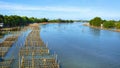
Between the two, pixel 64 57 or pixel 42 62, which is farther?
pixel 64 57

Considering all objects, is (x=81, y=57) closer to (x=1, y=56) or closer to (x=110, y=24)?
(x=1, y=56)

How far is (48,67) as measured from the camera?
1247 cm

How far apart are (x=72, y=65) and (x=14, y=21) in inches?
1485

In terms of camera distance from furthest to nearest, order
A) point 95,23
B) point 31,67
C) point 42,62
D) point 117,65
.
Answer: point 95,23 < point 117,65 < point 42,62 < point 31,67

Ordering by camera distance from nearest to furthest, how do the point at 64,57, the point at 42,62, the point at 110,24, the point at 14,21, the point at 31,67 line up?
1. the point at 31,67
2. the point at 42,62
3. the point at 64,57
4. the point at 14,21
5. the point at 110,24

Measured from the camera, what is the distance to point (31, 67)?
12.3 meters

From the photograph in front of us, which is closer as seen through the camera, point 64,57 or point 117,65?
point 117,65

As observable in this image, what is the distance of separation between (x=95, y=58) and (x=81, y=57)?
1.13 m

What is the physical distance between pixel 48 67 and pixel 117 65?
546cm

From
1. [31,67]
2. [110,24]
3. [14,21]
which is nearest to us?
[31,67]

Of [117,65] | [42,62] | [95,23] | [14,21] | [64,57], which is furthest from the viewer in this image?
[95,23]

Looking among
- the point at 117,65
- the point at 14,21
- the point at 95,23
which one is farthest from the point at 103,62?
the point at 95,23

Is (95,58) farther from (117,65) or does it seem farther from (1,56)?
(1,56)

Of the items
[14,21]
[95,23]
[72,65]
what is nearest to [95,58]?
[72,65]
